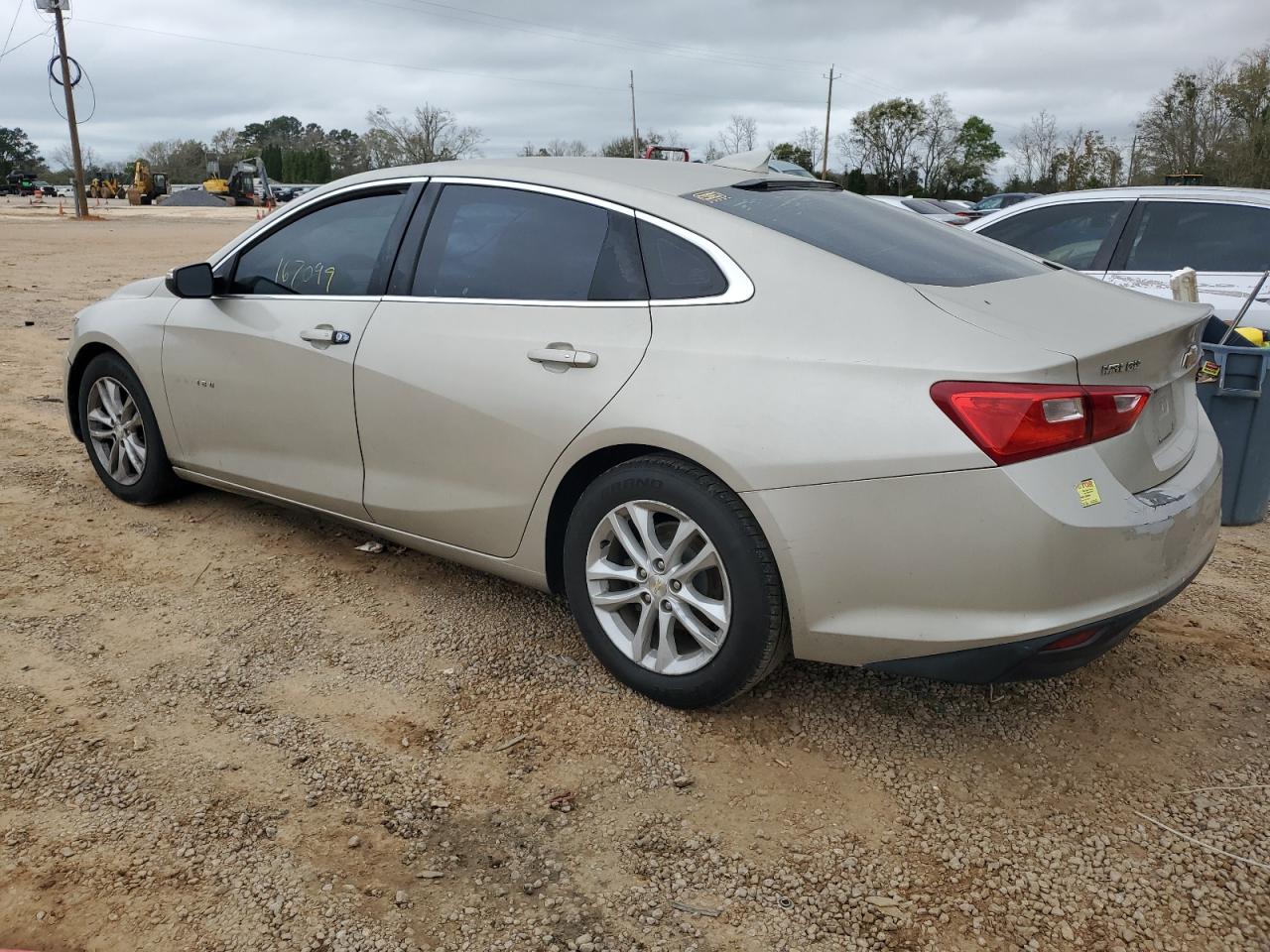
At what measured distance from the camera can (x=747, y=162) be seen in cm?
420

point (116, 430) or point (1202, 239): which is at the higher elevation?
point (1202, 239)

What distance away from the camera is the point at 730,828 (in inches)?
104

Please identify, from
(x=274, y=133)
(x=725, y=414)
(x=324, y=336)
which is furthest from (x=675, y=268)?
(x=274, y=133)

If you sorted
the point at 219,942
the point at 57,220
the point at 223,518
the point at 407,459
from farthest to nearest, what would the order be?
the point at 57,220
the point at 223,518
the point at 407,459
the point at 219,942

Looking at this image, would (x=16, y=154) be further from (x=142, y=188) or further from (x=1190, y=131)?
(x=1190, y=131)

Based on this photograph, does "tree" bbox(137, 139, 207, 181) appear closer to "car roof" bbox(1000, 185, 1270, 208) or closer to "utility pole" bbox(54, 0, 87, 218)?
"utility pole" bbox(54, 0, 87, 218)

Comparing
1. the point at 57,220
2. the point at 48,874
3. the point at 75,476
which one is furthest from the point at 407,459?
the point at 57,220

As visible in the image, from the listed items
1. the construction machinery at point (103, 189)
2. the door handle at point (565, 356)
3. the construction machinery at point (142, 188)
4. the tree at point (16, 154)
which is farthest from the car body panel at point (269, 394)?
the tree at point (16, 154)

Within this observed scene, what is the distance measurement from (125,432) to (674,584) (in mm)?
3143

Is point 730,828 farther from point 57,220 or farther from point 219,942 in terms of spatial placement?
point 57,220

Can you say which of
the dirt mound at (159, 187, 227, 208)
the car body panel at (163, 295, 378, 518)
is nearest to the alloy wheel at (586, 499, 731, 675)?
the car body panel at (163, 295, 378, 518)

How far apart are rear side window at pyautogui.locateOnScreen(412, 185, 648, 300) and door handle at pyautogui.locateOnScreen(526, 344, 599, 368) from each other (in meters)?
0.19

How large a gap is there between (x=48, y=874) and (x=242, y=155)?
352 ft

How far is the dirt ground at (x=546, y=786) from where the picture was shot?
7.60ft
